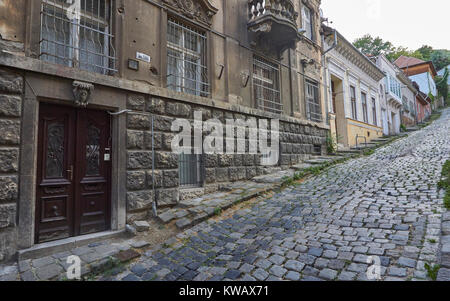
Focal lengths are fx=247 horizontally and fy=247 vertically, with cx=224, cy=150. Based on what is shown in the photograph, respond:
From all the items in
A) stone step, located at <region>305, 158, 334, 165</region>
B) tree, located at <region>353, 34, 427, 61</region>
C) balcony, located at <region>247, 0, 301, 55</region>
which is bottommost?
stone step, located at <region>305, 158, 334, 165</region>

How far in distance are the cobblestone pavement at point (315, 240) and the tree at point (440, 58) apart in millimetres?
64758

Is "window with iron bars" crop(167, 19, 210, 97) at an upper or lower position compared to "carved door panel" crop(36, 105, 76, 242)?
upper

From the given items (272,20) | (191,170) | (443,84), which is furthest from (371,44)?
(191,170)

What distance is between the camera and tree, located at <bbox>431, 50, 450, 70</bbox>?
52.2 metres

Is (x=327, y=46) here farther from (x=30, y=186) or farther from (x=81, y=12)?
(x=30, y=186)

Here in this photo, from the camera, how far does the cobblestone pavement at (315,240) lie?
3.03 metres

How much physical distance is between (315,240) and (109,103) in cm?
460

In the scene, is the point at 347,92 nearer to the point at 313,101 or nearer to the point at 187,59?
the point at 313,101

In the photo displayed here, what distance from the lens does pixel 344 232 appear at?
12.7 ft

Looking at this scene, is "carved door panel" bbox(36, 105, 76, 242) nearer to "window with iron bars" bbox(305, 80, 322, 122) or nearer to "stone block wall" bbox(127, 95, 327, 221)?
"stone block wall" bbox(127, 95, 327, 221)

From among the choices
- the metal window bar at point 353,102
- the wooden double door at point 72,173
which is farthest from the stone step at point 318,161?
the wooden double door at point 72,173

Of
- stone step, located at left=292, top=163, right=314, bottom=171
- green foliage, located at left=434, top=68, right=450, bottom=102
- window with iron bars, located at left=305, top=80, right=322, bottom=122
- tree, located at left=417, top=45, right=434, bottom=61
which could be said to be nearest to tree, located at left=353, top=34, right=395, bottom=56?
green foliage, located at left=434, top=68, right=450, bottom=102

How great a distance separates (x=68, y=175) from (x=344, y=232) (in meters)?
4.91

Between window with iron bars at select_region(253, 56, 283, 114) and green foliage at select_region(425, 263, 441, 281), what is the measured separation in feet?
23.2
